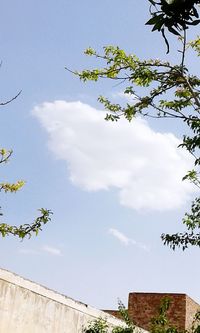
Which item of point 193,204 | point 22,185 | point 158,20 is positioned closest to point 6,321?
point 22,185

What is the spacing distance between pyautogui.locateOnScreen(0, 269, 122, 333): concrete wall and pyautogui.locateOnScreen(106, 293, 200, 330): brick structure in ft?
22.7

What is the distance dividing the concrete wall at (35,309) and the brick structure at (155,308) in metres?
6.92

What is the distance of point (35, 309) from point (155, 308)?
354 inches

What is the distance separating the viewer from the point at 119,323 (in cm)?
1195

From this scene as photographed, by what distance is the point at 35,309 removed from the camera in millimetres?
8992

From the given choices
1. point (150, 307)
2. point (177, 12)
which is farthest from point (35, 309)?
point (150, 307)

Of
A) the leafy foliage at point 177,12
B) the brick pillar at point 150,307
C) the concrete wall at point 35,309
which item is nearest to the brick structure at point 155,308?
the brick pillar at point 150,307

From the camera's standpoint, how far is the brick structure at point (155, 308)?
674 inches

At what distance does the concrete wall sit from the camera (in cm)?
824

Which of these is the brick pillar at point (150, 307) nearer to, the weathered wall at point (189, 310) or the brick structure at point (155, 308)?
the brick structure at point (155, 308)

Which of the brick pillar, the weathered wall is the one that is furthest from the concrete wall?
the weathered wall

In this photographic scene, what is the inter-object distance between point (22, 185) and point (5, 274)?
5.26ft

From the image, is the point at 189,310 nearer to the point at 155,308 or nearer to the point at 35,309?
the point at 155,308

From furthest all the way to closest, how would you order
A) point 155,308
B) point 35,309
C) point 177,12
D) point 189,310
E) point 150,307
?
point 189,310 < point 150,307 < point 155,308 < point 35,309 < point 177,12
